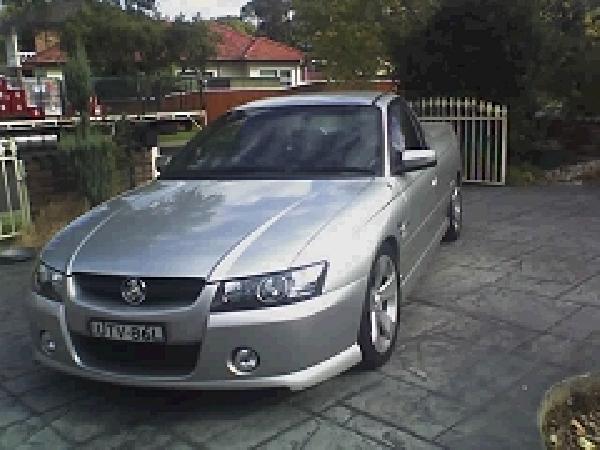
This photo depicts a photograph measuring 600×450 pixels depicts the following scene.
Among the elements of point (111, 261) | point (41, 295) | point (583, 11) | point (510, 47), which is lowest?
point (41, 295)

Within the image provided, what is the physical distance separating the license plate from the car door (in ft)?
5.39

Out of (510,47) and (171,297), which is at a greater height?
(510,47)

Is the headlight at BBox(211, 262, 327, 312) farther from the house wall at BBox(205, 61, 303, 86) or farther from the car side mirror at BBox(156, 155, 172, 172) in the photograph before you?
the house wall at BBox(205, 61, 303, 86)

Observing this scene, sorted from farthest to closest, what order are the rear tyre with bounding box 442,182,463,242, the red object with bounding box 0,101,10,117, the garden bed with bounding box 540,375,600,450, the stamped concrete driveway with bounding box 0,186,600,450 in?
the red object with bounding box 0,101,10,117 → the rear tyre with bounding box 442,182,463,242 → the stamped concrete driveway with bounding box 0,186,600,450 → the garden bed with bounding box 540,375,600,450

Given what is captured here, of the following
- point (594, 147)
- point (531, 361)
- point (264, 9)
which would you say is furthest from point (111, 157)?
point (264, 9)

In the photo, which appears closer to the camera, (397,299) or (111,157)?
(397,299)

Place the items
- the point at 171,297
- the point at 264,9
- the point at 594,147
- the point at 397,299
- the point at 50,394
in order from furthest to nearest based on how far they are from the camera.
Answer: the point at 264,9 → the point at 594,147 → the point at 397,299 → the point at 50,394 → the point at 171,297

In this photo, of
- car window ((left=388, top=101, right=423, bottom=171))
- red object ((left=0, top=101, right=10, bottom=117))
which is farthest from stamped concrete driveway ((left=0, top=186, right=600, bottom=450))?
red object ((left=0, top=101, right=10, bottom=117))

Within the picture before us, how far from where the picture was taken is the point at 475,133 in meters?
9.32

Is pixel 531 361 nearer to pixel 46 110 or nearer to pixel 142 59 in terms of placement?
pixel 46 110

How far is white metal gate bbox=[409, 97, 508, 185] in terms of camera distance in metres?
9.20

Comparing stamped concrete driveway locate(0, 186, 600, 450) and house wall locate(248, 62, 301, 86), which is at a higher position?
house wall locate(248, 62, 301, 86)

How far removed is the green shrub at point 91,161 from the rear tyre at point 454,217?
12.6 ft

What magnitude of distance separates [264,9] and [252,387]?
8609cm
